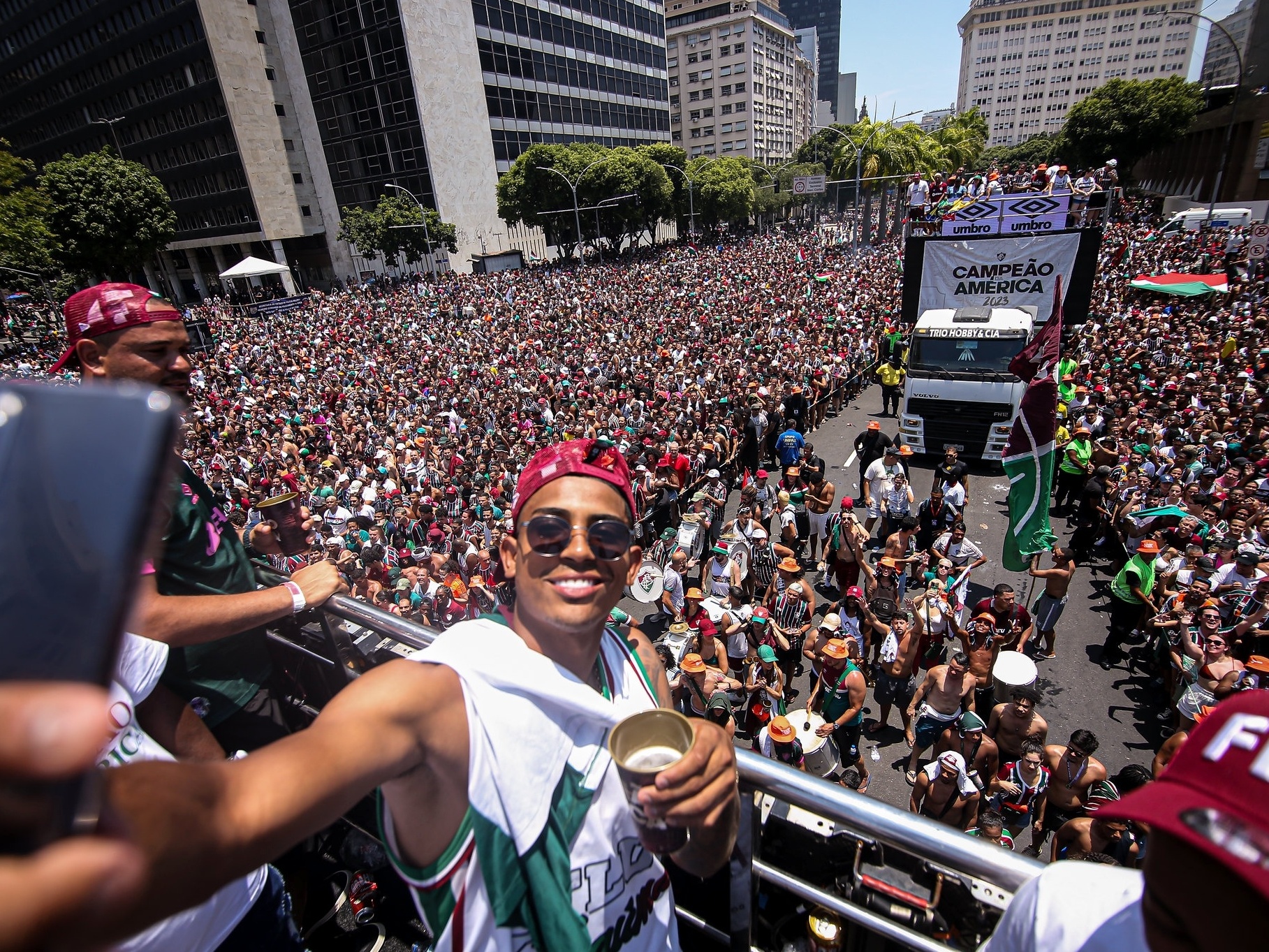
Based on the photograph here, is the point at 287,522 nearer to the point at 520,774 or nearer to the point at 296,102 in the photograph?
the point at 520,774

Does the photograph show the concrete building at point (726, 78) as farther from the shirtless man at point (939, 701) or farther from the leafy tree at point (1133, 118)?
the shirtless man at point (939, 701)

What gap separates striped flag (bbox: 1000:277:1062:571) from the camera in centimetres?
749

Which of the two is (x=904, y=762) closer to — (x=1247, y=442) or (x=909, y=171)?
(x=1247, y=442)

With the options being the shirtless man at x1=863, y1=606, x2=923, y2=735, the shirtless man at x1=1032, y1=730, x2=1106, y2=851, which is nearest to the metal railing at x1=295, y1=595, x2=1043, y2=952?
the shirtless man at x1=1032, y1=730, x2=1106, y2=851

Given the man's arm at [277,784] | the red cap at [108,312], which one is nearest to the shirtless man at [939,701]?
the man's arm at [277,784]

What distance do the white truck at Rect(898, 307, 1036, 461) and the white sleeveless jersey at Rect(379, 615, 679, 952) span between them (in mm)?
12496

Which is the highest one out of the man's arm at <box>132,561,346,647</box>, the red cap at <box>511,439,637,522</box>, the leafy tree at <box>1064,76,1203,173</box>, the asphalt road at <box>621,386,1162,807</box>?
the leafy tree at <box>1064,76,1203,173</box>

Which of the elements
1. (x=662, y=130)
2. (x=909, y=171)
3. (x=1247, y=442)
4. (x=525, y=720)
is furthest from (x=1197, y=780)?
(x=662, y=130)

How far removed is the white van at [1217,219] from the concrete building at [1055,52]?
354 ft

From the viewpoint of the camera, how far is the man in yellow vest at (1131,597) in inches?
292

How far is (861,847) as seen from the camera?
1.79 metres

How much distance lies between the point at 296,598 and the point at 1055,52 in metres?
169

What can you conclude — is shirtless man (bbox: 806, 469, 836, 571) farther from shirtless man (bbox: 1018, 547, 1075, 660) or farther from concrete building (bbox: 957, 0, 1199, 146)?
concrete building (bbox: 957, 0, 1199, 146)

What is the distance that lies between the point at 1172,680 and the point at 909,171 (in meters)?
48.9
